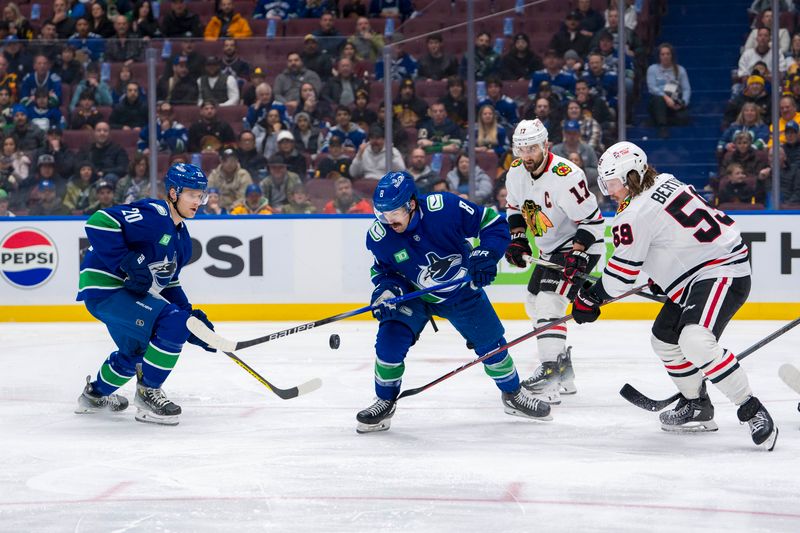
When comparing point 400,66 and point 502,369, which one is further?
point 400,66

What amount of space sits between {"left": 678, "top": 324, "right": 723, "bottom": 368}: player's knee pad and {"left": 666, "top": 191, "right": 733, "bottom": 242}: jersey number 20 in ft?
1.02

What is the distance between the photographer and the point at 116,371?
4.47 metres

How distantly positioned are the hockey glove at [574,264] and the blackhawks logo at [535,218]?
195 millimetres

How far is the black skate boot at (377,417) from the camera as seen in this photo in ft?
13.6

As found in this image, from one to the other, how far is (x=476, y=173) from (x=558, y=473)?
438 centimetres

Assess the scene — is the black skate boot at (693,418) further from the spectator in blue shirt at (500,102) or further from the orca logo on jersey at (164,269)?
the spectator in blue shirt at (500,102)

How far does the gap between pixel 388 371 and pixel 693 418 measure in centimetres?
112

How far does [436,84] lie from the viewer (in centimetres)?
777

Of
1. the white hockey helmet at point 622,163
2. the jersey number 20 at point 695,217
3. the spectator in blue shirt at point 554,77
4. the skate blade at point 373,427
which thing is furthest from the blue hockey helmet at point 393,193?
the spectator in blue shirt at point 554,77

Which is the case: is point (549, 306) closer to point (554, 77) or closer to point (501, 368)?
→ point (501, 368)

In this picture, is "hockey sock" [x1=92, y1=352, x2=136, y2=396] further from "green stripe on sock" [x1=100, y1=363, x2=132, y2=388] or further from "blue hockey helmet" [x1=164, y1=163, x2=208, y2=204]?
"blue hockey helmet" [x1=164, y1=163, x2=208, y2=204]

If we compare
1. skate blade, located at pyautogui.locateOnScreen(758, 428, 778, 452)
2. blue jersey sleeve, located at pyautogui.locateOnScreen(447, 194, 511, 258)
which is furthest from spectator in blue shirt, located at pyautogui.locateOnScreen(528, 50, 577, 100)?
skate blade, located at pyautogui.locateOnScreen(758, 428, 778, 452)

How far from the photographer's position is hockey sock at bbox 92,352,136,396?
4453 millimetres

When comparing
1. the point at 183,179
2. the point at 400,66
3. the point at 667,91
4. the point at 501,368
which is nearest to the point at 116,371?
the point at 183,179
